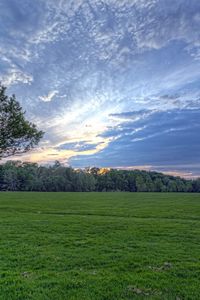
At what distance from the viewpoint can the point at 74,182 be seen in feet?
580

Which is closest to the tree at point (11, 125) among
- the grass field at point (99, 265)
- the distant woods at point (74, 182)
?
the grass field at point (99, 265)

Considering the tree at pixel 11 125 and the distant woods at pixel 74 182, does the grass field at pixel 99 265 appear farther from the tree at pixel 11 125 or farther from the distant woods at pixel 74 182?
the distant woods at pixel 74 182

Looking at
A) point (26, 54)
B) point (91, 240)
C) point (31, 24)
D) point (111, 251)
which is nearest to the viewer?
point (111, 251)

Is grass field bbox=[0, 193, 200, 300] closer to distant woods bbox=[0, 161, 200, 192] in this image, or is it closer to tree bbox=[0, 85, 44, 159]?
tree bbox=[0, 85, 44, 159]

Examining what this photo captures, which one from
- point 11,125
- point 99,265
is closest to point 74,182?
point 11,125

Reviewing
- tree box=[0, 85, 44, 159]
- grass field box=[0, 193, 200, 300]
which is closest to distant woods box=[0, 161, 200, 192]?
tree box=[0, 85, 44, 159]

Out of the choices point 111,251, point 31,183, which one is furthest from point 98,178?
point 111,251

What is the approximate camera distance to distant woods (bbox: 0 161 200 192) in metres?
170

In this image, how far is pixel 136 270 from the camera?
10.1 m

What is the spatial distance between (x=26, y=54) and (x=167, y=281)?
25.1 meters

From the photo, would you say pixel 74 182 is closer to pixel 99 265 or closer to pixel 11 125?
pixel 11 125

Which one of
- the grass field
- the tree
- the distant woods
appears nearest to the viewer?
the grass field

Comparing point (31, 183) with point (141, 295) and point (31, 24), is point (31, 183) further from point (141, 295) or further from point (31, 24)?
point (141, 295)

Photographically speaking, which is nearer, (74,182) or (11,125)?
(11,125)
